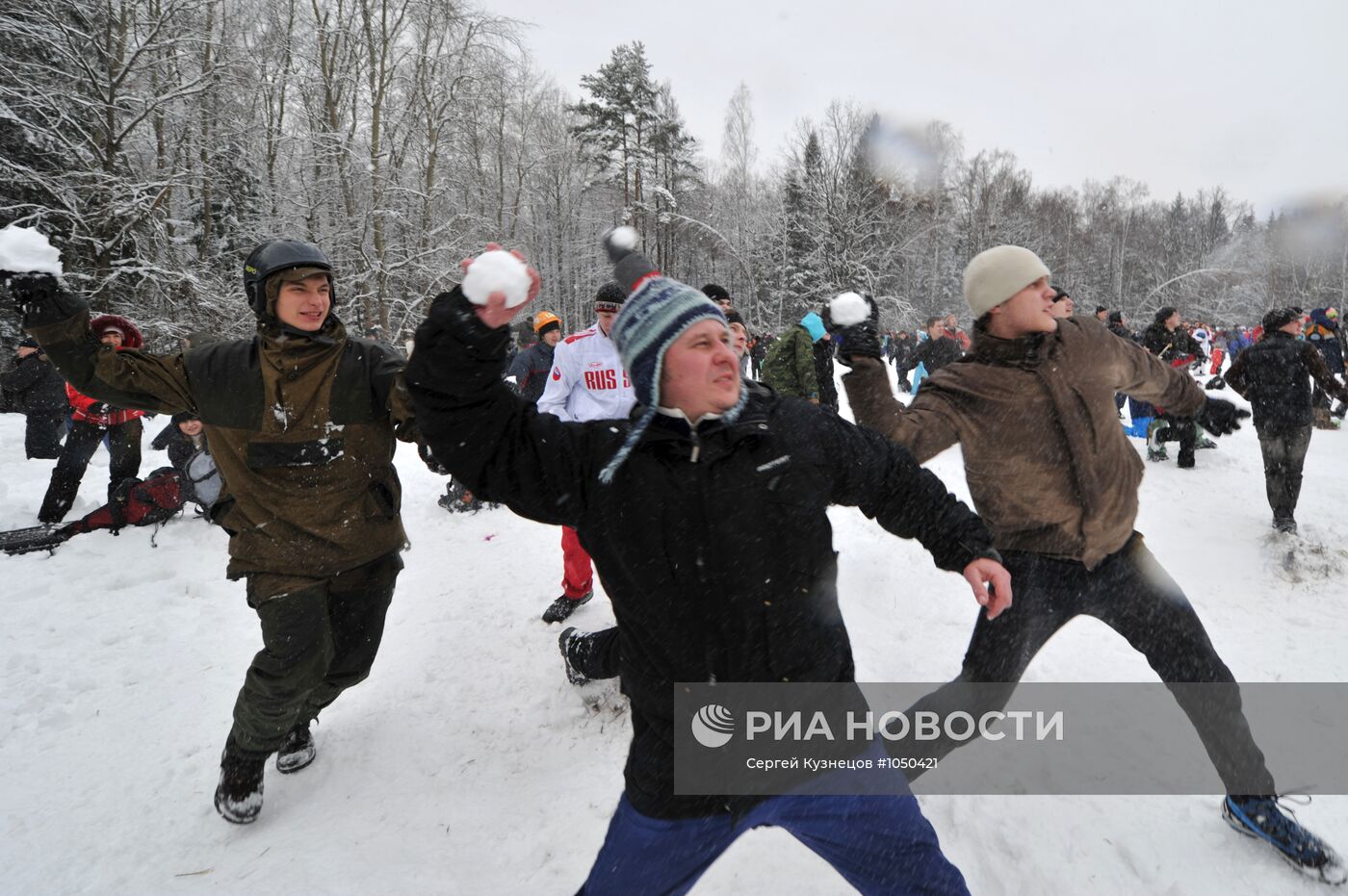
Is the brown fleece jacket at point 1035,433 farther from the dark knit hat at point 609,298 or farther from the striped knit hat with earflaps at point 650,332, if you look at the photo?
the dark knit hat at point 609,298

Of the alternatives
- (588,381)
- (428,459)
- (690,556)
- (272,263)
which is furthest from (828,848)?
(588,381)

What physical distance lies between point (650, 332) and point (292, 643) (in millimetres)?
1994

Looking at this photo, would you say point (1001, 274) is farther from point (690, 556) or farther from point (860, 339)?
point (690, 556)

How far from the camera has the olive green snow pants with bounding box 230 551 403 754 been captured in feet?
8.45

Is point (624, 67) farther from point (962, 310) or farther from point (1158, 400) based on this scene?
point (1158, 400)

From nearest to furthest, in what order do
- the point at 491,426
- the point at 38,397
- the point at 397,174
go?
the point at 491,426
the point at 38,397
the point at 397,174

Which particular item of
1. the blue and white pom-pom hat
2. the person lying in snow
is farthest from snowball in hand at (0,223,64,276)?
the person lying in snow

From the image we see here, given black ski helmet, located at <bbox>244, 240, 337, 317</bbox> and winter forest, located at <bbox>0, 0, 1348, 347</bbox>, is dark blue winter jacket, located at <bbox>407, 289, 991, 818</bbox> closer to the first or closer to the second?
black ski helmet, located at <bbox>244, 240, 337, 317</bbox>

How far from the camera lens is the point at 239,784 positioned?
2.69 m

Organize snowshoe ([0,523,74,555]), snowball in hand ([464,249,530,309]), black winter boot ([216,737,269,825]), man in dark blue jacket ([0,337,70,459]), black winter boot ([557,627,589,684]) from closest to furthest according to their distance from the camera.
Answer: snowball in hand ([464,249,530,309]) → black winter boot ([216,737,269,825]) → black winter boot ([557,627,589,684]) → snowshoe ([0,523,74,555]) → man in dark blue jacket ([0,337,70,459])

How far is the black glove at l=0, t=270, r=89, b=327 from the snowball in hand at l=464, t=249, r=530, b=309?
1.96 metres

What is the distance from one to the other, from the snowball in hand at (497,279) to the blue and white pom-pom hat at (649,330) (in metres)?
0.38

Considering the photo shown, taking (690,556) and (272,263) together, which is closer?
(690,556)

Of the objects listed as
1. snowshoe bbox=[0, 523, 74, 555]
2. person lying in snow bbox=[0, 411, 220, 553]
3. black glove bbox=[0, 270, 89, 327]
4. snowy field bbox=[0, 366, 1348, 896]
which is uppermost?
black glove bbox=[0, 270, 89, 327]
